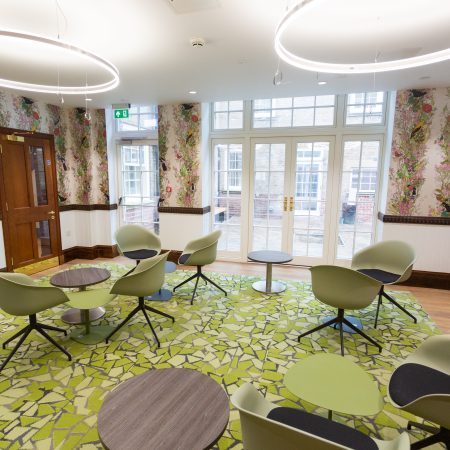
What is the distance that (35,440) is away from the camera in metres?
1.85

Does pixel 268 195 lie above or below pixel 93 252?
above

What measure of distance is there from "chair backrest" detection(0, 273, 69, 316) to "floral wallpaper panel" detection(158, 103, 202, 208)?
3.03m

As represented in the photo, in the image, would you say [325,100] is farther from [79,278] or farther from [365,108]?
[79,278]

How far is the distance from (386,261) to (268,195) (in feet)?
7.23

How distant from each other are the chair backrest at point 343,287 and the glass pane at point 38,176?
175 inches

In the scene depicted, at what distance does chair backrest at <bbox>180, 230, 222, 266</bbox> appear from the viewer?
148 inches

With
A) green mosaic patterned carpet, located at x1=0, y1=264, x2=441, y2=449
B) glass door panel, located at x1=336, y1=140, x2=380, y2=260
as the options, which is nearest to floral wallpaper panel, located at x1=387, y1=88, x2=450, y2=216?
glass door panel, located at x1=336, y1=140, x2=380, y2=260

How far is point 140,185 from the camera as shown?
581 cm

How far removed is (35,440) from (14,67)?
352cm

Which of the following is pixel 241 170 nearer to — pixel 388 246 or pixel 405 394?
pixel 388 246

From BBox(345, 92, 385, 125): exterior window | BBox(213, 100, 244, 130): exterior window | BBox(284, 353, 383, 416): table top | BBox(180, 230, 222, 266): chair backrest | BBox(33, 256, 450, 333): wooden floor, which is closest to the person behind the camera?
BBox(284, 353, 383, 416): table top

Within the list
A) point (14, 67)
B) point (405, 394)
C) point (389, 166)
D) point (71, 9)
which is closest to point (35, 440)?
point (405, 394)

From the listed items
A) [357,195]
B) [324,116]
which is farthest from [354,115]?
[357,195]

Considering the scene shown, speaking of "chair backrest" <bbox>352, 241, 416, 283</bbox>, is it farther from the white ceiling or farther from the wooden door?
the wooden door
